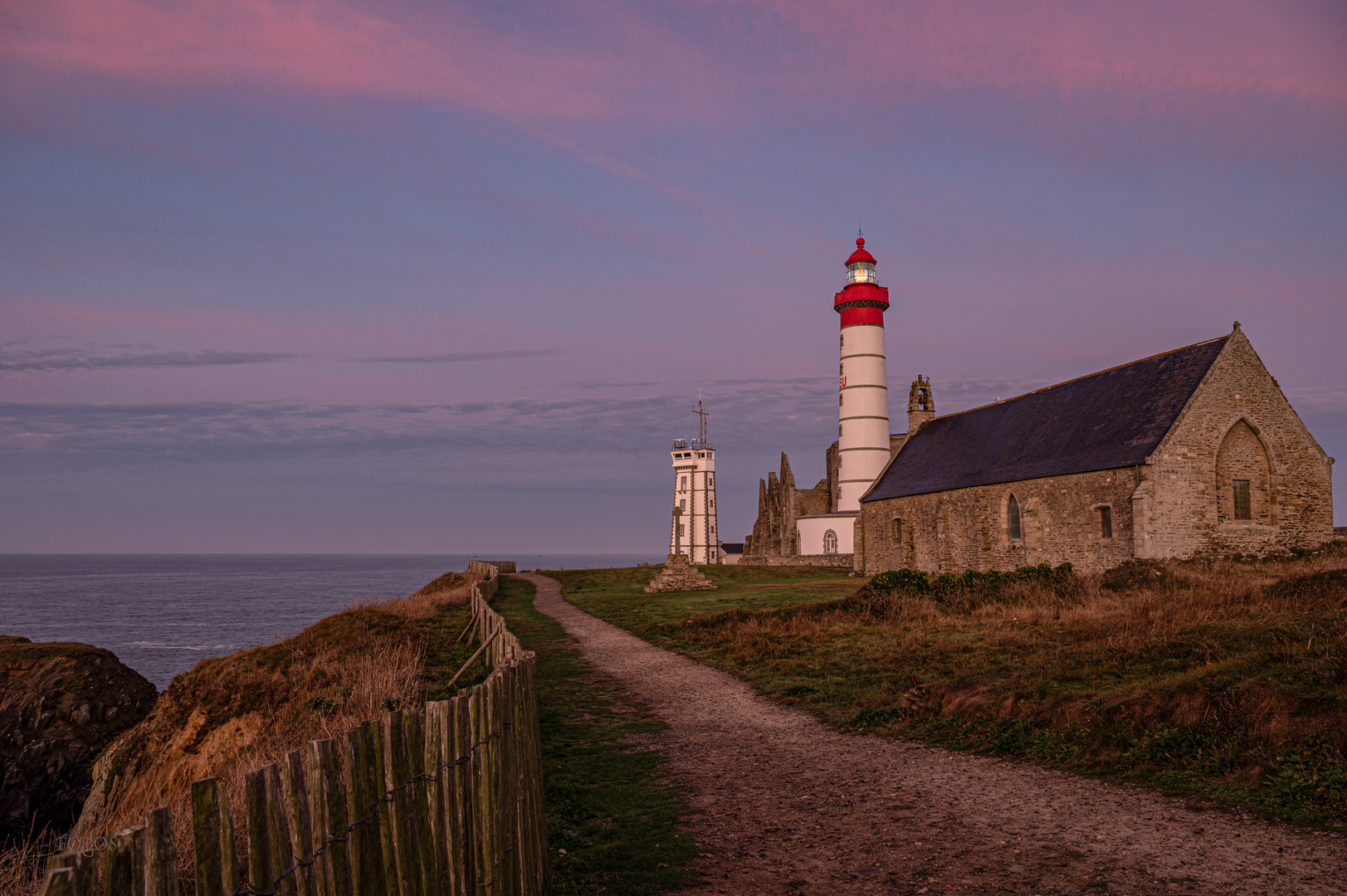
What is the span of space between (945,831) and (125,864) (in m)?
5.97

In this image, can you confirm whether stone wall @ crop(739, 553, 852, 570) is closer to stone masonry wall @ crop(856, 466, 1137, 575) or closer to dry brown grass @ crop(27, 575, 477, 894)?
stone masonry wall @ crop(856, 466, 1137, 575)

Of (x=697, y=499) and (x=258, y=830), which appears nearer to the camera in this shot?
(x=258, y=830)

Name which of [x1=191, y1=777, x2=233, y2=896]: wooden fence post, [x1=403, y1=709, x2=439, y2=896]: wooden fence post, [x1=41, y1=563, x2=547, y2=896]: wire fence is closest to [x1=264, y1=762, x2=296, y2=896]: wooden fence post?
[x1=41, y1=563, x2=547, y2=896]: wire fence

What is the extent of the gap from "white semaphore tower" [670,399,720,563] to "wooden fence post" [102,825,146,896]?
6855cm

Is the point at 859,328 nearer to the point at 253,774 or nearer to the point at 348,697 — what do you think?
the point at 348,697

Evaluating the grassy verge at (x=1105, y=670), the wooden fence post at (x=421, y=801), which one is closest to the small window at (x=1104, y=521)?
the grassy verge at (x=1105, y=670)

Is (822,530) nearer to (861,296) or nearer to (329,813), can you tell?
(861,296)

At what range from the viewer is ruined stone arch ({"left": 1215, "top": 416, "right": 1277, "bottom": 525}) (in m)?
27.8

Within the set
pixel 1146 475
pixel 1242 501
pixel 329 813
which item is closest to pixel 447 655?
pixel 329 813

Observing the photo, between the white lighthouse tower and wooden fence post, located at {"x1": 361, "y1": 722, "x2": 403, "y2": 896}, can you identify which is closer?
wooden fence post, located at {"x1": 361, "y1": 722, "x2": 403, "y2": 896}

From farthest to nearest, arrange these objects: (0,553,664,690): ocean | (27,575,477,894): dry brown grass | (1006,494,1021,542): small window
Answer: (0,553,664,690): ocean, (1006,494,1021,542): small window, (27,575,477,894): dry brown grass

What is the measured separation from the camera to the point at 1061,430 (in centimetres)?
3303

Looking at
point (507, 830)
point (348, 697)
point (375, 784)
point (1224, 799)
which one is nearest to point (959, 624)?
point (1224, 799)

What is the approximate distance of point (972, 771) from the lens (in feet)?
27.4
